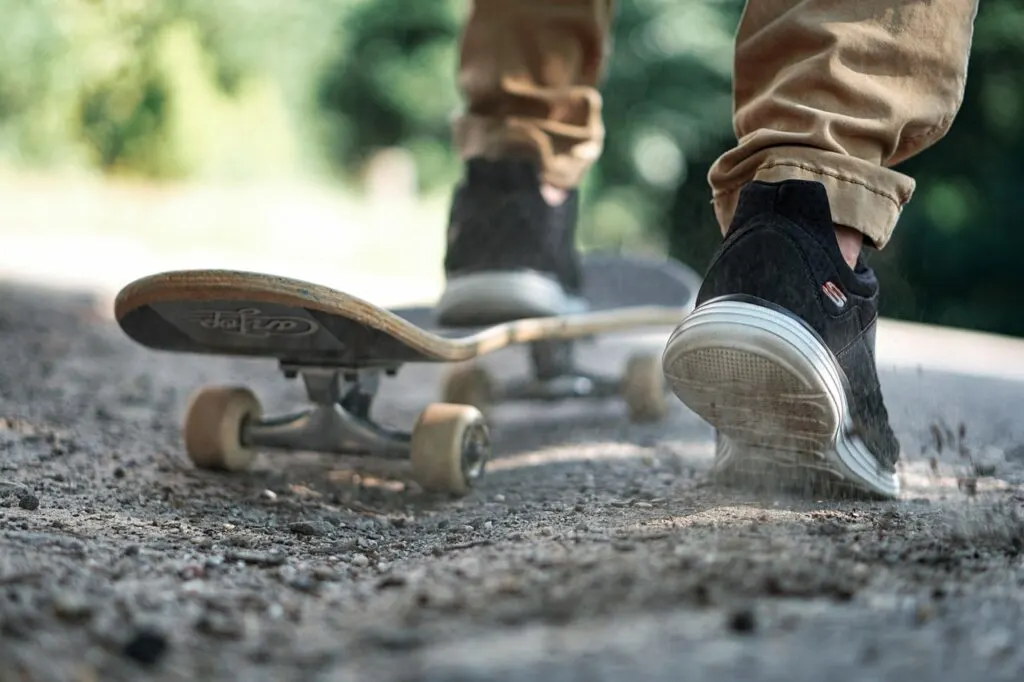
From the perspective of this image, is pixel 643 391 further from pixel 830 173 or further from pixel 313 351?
pixel 830 173

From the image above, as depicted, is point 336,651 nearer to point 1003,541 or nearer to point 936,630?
point 936,630

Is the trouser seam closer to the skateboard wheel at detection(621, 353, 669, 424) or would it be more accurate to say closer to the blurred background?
the skateboard wheel at detection(621, 353, 669, 424)

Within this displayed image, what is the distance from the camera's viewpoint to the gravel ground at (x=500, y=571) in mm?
809

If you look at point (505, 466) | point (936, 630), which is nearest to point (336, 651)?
point (936, 630)

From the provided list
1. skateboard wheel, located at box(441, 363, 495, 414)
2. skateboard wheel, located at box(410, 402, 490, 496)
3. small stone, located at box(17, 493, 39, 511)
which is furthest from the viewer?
skateboard wheel, located at box(441, 363, 495, 414)

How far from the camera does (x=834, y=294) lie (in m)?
1.37

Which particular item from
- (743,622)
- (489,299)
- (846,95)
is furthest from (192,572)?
(489,299)

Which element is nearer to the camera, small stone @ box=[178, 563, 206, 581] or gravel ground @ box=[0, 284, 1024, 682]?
gravel ground @ box=[0, 284, 1024, 682]

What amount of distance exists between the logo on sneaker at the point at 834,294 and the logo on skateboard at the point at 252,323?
2.32ft

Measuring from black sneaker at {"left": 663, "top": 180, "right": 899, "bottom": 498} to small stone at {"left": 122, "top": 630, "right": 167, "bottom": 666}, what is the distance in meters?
0.71

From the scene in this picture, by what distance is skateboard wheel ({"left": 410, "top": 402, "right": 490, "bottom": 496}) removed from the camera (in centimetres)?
170

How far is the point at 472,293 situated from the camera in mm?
2080

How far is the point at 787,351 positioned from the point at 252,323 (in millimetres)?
767

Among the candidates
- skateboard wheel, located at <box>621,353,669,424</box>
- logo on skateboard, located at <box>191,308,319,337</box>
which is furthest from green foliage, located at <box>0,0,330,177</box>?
logo on skateboard, located at <box>191,308,319,337</box>
